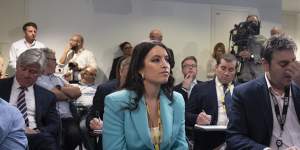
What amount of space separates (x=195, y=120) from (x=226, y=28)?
4847mm

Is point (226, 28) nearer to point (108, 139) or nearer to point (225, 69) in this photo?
point (225, 69)

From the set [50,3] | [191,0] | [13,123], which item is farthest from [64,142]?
[191,0]

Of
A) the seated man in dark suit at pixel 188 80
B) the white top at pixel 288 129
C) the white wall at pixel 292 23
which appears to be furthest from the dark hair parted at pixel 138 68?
the white wall at pixel 292 23

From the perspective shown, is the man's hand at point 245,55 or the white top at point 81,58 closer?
the man's hand at point 245,55

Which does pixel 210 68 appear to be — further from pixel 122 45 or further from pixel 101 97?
pixel 101 97

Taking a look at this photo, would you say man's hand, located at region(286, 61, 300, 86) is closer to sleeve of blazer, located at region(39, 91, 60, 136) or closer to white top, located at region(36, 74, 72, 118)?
sleeve of blazer, located at region(39, 91, 60, 136)

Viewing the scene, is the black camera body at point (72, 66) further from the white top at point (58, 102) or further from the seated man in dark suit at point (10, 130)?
the seated man in dark suit at point (10, 130)

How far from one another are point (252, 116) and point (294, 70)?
0.33 metres

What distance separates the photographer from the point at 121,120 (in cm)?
217

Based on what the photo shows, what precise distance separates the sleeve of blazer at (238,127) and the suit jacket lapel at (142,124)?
1.52ft

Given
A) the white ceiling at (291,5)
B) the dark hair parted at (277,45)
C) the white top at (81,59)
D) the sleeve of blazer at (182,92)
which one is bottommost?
the sleeve of blazer at (182,92)

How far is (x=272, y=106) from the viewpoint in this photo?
2.19 m

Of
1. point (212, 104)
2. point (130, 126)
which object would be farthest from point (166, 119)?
point (212, 104)

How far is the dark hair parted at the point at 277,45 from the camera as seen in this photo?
2174 millimetres
